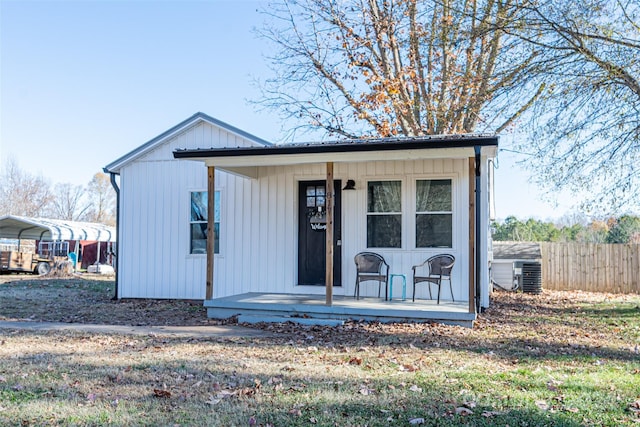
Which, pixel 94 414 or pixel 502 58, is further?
pixel 502 58

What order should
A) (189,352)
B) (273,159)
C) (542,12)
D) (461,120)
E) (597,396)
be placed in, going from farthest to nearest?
(461,120) → (542,12) → (273,159) → (189,352) → (597,396)

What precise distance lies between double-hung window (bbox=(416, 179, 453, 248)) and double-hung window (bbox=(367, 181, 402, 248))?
13.8 inches

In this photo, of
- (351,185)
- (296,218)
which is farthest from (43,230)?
(351,185)

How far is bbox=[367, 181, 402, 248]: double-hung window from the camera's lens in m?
9.98

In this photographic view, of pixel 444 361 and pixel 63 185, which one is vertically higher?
pixel 63 185

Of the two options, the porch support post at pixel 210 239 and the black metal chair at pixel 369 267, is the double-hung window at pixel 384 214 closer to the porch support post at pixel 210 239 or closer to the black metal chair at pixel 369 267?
the black metal chair at pixel 369 267

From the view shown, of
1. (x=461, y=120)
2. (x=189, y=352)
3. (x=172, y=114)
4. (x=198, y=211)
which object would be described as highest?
(x=172, y=114)

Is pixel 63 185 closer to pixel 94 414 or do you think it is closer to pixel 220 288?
pixel 220 288

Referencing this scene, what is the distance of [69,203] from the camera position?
4856cm

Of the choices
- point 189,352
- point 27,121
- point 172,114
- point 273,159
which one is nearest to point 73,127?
point 27,121

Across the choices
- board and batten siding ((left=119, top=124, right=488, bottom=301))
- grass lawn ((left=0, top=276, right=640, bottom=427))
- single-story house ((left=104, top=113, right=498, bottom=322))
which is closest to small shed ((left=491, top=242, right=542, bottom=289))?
single-story house ((left=104, top=113, right=498, bottom=322))

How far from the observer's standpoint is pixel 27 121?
35.6 metres

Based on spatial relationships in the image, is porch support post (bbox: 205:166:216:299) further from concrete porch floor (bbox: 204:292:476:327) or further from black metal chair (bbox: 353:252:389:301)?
black metal chair (bbox: 353:252:389:301)

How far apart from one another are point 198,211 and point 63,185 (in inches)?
1655
